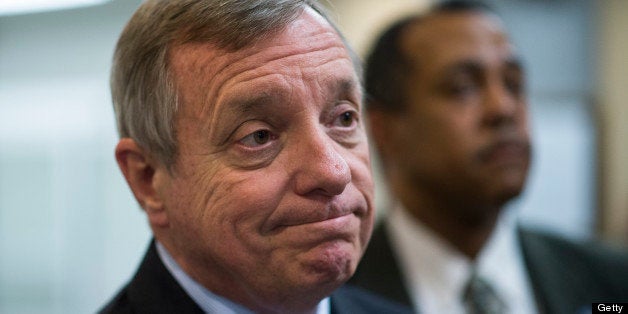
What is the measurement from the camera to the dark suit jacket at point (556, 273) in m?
2.19

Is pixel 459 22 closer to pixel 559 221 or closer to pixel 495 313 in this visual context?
pixel 495 313

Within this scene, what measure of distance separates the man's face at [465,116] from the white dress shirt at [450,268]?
150mm

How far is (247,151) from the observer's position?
4.03ft

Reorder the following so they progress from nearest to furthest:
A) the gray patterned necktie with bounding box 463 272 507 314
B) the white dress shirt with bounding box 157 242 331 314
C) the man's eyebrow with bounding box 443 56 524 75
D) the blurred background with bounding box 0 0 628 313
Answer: the white dress shirt with bounding box 157 242 331 314 < the gray patterned necktie with bounding box 463 272 507 314 < the man's eyebrow with bounding box 443 56 524 75 < the blurred background with bounding box 0 0 628 313

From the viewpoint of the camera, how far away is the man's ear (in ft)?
4.35

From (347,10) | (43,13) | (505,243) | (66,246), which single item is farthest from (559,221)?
Answer: (43,13)

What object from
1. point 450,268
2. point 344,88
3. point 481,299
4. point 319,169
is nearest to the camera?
point 319,169

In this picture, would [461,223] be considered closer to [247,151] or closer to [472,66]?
[472,66]

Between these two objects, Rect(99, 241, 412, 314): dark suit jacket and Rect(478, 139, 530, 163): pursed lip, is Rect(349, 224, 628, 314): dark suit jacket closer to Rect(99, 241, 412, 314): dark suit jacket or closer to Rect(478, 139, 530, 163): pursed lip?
Rect(478, 139, 530, 163): pursed lip

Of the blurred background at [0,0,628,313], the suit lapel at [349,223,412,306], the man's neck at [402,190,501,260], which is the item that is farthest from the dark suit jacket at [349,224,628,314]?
the blurred background at [0,0,628,313]

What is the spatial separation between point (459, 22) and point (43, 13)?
222 cm

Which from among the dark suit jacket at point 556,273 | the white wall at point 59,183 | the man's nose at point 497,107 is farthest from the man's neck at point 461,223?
the white wall at point 59,183

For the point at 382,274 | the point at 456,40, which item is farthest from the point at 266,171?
the point at 456,40

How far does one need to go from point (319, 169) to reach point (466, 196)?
1.21 meters
